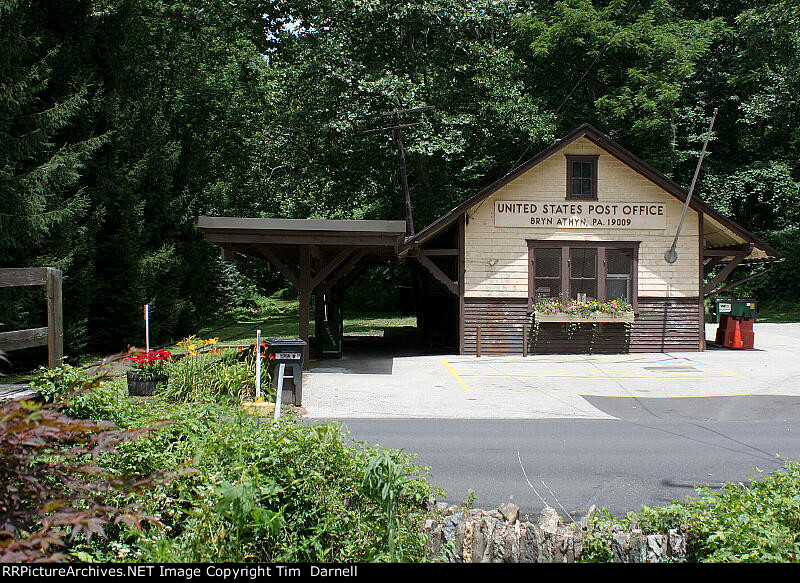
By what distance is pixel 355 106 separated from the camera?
28.4m

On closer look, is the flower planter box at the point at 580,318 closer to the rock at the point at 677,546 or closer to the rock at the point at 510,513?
the rock at the point at 510,513

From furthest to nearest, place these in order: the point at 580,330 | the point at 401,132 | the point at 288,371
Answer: the point at 401,132 < the point at 580,330 < the point at 288,371

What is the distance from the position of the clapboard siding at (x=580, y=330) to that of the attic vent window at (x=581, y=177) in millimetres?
3398

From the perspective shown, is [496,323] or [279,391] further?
[496,323]

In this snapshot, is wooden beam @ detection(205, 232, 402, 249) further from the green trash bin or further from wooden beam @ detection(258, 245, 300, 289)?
the green trash bin

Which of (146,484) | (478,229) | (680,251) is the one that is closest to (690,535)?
(146,484)

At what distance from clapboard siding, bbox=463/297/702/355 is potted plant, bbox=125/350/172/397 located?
33.2ft

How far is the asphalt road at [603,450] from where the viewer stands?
664 centimetres

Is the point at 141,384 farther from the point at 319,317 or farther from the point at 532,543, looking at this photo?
the point at 319,317

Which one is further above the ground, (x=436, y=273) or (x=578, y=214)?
(x=578, y=214)

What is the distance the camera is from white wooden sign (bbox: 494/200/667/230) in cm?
1944

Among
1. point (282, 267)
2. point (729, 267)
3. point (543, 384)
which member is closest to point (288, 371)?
point (282, 267)

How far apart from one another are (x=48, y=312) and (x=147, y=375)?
143 inches

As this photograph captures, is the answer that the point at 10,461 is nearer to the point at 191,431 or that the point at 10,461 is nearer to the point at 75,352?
the point at 191,431
